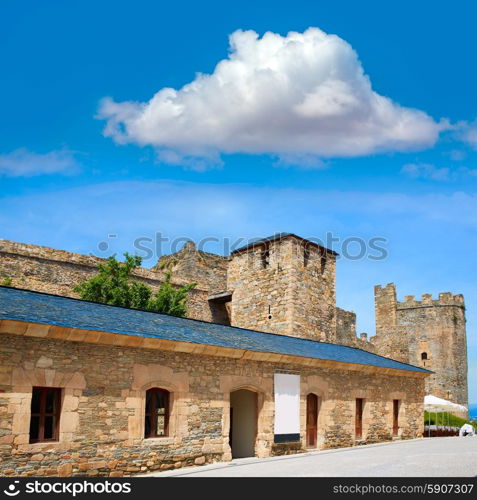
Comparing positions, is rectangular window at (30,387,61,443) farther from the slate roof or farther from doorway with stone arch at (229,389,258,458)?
doorway with stone arch at (229,389,258,458)

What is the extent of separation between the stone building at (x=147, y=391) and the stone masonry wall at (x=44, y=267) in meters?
9.16

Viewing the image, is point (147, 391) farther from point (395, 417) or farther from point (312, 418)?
point (395, 417)

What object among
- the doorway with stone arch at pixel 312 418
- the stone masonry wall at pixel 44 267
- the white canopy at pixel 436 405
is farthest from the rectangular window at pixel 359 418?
the stone masonry wall at pixel 44 267

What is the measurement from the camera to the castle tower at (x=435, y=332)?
53.3 meters

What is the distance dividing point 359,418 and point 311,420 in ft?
8.94

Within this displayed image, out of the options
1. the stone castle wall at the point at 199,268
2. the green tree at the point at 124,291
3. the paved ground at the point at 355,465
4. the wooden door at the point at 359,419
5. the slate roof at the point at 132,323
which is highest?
the stone castle wall at the point at 199,268

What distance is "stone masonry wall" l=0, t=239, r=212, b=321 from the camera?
23.5 m

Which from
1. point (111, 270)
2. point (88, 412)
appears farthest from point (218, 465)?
point (111, 270)

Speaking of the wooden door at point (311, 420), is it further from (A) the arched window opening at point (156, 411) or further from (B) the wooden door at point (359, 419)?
Answer: (A) the arched window opening at point (156, 411)

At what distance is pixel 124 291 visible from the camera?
24.6 meters

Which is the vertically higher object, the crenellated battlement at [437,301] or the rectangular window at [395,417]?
the crenellated battlement at [437,301]

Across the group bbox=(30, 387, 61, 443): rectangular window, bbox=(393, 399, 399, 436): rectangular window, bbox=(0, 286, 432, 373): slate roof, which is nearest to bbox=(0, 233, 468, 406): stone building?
bbox=(393, 399, 399, 436): rectangular window
